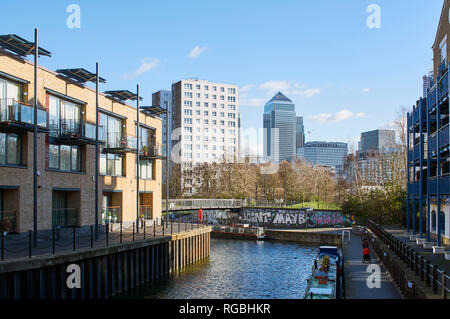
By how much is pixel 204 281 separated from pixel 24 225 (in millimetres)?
11385

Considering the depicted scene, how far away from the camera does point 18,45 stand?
2681cm

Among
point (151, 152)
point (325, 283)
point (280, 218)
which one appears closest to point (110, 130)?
point (151, 152)

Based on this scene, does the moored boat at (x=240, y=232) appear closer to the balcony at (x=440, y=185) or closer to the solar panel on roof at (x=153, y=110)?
the solar panel on roof at (x=153, y=110)

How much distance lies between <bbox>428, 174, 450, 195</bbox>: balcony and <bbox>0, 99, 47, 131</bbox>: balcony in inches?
912

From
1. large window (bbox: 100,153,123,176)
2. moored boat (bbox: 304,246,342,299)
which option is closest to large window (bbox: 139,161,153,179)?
large window (bbox: 100,153,123,176)

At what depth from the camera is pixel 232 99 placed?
141500 millimetres

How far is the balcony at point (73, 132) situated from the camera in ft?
103

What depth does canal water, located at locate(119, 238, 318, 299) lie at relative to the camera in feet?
87.3

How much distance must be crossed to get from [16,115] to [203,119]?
109359 mm

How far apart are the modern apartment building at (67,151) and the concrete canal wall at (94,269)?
5023 mm

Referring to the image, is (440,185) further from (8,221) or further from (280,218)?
(280,218)

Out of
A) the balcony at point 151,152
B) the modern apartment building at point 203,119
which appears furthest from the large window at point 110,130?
the modern apartment building at point 203,119
